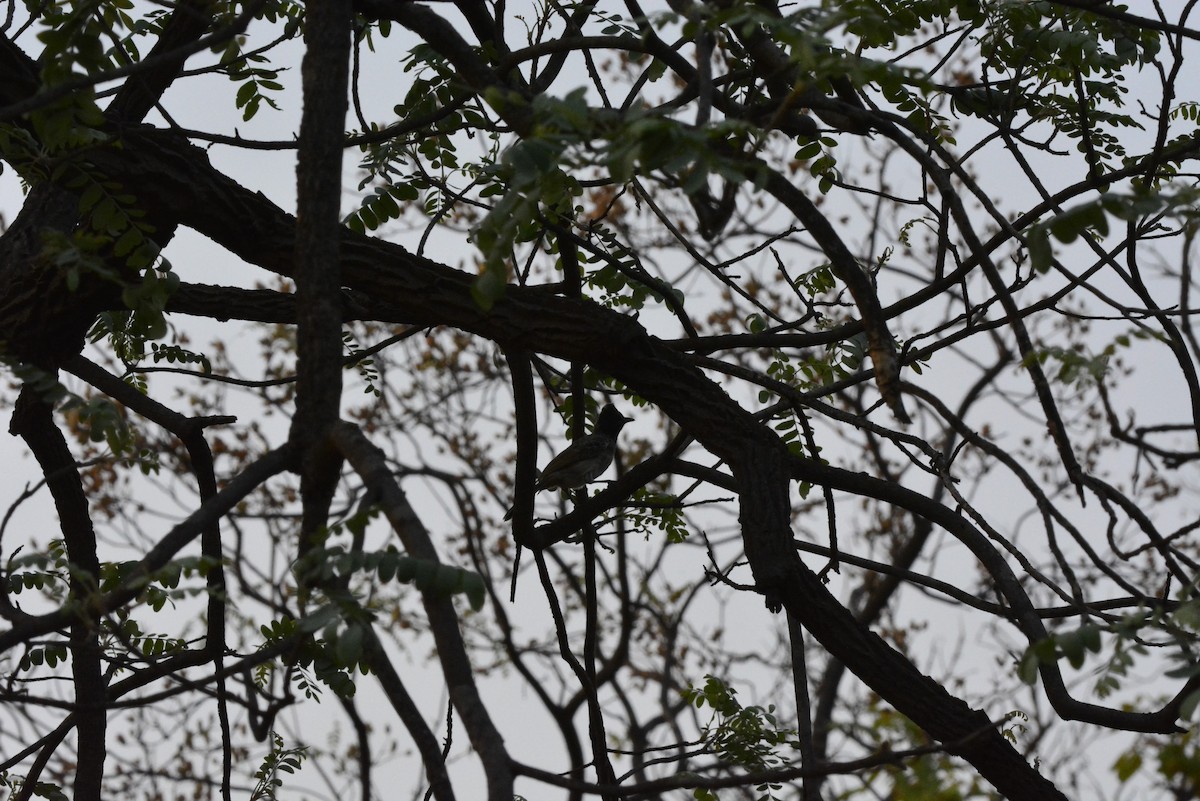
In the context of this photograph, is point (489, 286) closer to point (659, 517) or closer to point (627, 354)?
point (627, 354)

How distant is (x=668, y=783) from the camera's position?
7.66 feet

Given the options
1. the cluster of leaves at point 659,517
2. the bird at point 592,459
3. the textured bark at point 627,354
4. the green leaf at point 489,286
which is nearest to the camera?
the green leaf at point 489,286

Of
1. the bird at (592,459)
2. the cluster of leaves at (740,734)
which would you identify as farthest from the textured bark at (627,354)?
the bird at (592,459)

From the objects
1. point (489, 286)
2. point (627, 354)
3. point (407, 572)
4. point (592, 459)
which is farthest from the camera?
point (592, 459)

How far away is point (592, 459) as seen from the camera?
6.38 meters

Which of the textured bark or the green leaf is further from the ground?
the textured bark

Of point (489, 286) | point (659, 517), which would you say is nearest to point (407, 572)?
point (489, 286)

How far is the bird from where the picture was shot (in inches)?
248

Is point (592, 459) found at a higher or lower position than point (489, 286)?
higher

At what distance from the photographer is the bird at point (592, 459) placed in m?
6.29

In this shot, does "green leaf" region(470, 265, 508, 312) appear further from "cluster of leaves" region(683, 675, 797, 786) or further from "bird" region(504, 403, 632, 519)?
"bird" region(504, 403, 632, 519)

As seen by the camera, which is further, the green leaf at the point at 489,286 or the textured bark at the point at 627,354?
the textured bark at the point at 627,354

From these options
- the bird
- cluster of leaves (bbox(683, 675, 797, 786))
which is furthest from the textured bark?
the bird

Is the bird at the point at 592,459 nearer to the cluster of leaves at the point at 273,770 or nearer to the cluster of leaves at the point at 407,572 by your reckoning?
the cluster of leaves at the point at 273,770
